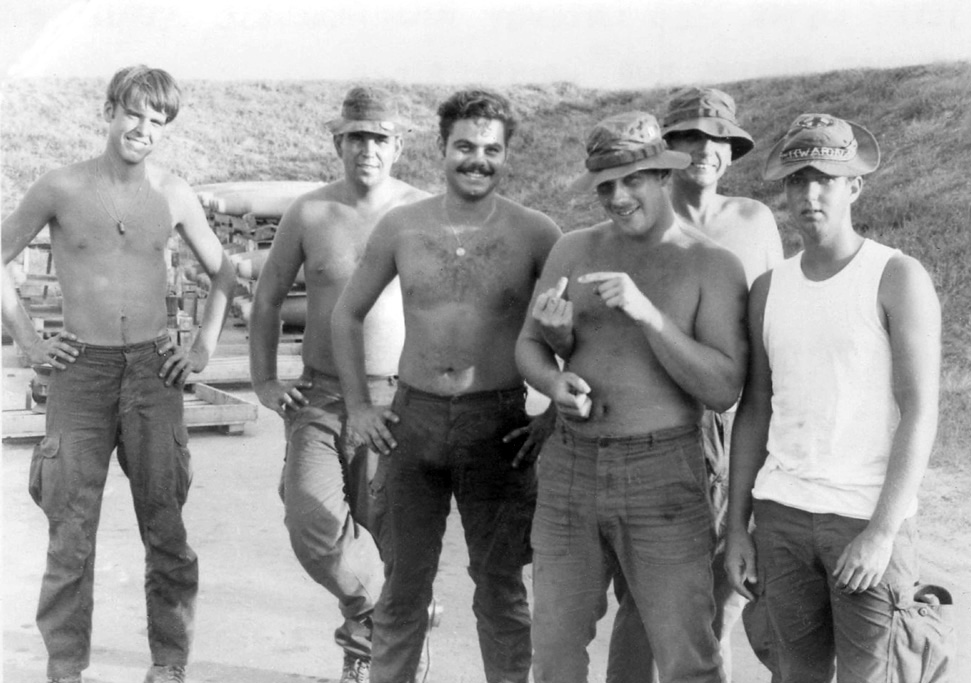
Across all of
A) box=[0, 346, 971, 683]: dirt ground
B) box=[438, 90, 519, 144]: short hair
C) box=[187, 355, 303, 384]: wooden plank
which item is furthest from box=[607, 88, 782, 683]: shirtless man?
box=[187, 355, 303, 384]: wooden plank

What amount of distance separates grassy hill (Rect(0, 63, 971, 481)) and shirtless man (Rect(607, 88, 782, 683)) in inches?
164

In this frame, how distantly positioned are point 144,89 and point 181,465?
1.33 metres

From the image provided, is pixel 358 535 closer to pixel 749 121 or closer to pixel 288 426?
pixel 288 426

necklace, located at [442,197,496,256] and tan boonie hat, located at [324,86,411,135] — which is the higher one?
tan boonie hat, located at [324,86,411,135]

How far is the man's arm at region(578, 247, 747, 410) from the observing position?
9.36 ft

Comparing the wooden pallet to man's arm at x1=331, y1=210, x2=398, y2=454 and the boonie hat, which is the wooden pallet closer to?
man's arm at x1=331, y1=210, x2=398, y2=454

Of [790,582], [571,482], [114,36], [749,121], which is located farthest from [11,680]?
[749,121]

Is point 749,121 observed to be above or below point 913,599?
above

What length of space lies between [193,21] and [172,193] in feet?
6.42

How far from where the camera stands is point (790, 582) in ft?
9.31

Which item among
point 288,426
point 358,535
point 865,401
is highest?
point 865,401

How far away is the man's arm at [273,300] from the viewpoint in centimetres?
425

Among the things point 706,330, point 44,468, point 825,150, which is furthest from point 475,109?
→ point 44,468

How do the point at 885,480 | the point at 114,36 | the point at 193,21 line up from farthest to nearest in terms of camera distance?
1. the point at 114,36
2. the point at 193,21
3. the point at 885,480
